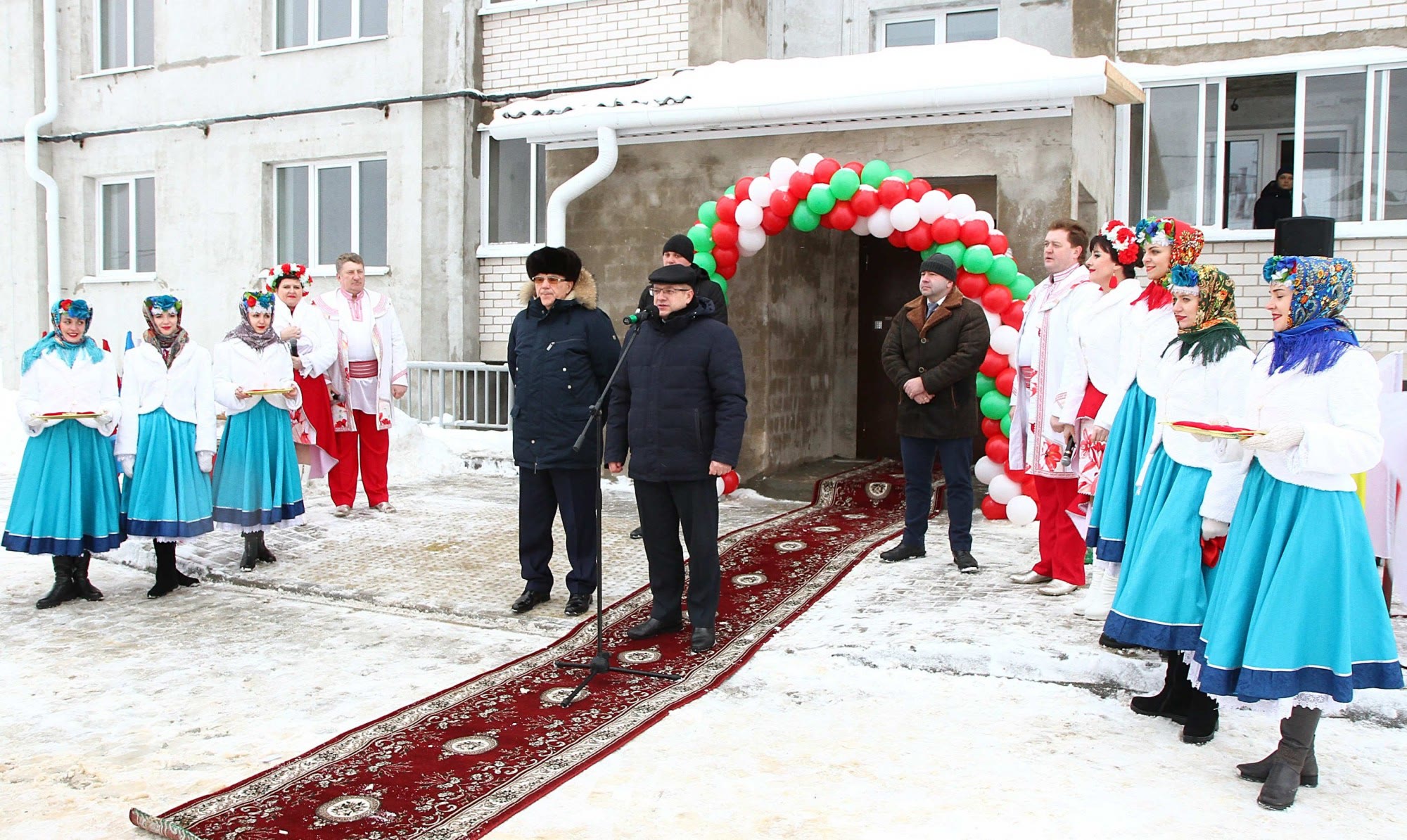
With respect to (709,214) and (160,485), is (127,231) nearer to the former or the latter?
(709,214)

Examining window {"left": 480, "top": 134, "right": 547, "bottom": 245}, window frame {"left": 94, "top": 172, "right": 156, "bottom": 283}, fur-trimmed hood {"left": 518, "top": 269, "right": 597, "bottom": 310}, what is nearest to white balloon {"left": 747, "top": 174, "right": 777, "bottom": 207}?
fur-trimmed hood {"left": 518, "top": 269, "right": 597, "bottom": 310}

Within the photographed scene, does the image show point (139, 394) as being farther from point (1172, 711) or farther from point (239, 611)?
point (1172, 711)

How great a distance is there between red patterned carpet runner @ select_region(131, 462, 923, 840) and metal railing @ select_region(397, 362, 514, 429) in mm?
6606

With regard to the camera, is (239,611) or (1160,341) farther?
(239,611)

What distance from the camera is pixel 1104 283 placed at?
6.04 metres

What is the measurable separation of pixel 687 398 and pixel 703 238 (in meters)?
3.78

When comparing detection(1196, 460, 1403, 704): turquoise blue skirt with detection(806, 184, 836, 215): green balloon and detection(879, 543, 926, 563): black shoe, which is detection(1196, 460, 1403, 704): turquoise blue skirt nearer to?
detection(879, 543, 926, 563): black shoe

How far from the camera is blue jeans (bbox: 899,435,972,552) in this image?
689 cm

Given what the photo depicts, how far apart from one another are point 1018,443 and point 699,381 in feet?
7.32

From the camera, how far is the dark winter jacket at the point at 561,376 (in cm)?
608

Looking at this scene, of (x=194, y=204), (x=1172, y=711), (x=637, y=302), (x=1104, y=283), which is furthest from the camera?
(x=194, y=204)

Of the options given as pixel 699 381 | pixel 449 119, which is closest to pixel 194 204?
pixel 449 119

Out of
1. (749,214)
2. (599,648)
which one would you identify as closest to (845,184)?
(749,214)

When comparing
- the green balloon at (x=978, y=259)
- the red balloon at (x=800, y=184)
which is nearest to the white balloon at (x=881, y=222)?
the red balloon at (x=800, y=184)
